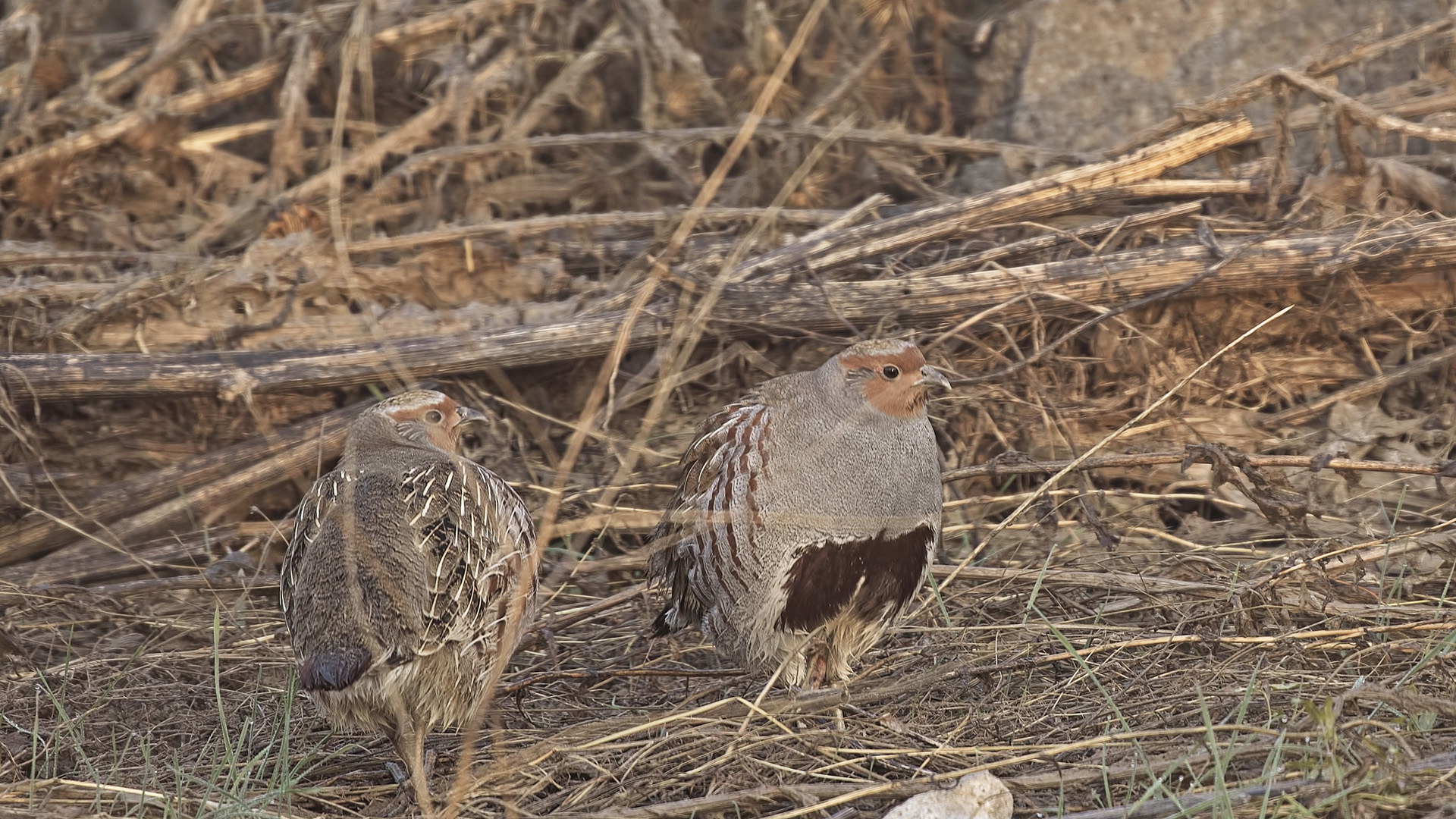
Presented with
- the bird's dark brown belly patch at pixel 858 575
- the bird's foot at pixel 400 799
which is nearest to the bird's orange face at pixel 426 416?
the bird's foot at pixel 400 799

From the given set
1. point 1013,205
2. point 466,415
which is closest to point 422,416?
point 466,415

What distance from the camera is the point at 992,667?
3.55 metres

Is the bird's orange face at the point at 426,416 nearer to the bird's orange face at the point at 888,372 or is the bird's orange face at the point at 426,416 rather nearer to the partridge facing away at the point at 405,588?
the partridge facing away at the point at 405,588

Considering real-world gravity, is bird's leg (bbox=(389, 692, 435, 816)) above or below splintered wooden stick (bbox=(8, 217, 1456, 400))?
below

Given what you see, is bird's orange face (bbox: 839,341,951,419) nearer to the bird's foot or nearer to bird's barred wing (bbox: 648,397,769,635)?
bird's barred wing (bbox: 648,397,769,635)

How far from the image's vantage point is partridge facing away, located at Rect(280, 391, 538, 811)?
10.2 ft

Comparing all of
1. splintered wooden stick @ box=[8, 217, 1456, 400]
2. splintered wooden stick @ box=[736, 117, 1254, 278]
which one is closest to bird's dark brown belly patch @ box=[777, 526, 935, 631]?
splintered wooden stick @ box=[8, 217, 1456, 400]

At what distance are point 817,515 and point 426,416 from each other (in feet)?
3.91

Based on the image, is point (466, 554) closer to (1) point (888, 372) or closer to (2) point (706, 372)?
(1) point (888, 372)

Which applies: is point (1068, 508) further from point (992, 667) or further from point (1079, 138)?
point (1079, 138)

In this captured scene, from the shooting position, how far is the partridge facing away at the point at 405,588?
3.10m

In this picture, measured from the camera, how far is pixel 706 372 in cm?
493

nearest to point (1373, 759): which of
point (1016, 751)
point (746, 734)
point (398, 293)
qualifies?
point (1016, 751)

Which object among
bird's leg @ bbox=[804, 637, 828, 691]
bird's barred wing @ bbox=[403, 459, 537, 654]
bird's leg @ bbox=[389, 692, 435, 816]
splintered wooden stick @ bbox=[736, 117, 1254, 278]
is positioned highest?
splintered wooden stick @ bbox=[736, 117, 1254, 278]
